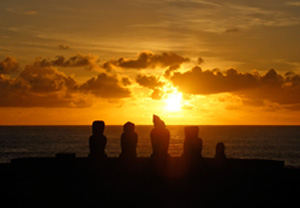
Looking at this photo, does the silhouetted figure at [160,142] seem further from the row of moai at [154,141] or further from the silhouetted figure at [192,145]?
the silhouetted figure at [192,145]

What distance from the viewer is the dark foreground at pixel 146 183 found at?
80.5ft

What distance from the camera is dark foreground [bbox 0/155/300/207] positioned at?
24.5 m

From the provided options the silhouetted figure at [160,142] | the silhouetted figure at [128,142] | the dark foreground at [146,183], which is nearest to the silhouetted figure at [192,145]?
the dark foreground at [146,183]

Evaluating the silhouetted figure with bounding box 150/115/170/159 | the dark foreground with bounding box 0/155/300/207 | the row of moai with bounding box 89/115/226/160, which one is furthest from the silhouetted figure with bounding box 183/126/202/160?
the silhouetted figure with bounding box 150/115/170/159

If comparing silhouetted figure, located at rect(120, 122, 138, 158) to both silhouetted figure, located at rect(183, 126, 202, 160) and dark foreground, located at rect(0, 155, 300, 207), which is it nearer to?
dark foreground, located at rect(0, 155, 300, 207)

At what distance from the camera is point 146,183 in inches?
1129

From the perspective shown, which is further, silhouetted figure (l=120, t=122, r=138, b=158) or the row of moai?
silhouetted figure (l=120, t=122, r=138, b=158)

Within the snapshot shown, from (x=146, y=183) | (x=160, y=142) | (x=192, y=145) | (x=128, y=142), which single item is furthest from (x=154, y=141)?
(x=146, y=183)

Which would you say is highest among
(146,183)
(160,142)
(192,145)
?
(160,142)

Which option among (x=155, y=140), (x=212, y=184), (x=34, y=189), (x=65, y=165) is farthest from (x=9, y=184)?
(x=212, y=184)

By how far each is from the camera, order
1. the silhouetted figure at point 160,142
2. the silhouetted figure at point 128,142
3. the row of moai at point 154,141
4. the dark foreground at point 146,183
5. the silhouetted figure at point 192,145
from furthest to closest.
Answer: the silhouetted figure at point 192,145 → the silhouetted figure at point 128,142 → the row of moai at point 154,141 → the silhouetted figure at point 160,142 → the dark foreground at point 146,183

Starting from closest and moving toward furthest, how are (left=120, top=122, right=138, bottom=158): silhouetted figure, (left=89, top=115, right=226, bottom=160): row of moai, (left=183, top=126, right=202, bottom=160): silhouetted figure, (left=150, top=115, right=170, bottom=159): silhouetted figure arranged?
(left=150, top=115, right=170, bottom=159): silhouetted figure < (left=89, top=115, right=226, bottom=160): row of moai < (left=120, top=122, right=138, bottom=158): silhouetted figure < (left=183, top=126, right=202, bottom=160): silhouetted figure

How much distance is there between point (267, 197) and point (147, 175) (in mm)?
7964

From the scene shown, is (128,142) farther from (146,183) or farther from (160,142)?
(146,183)
